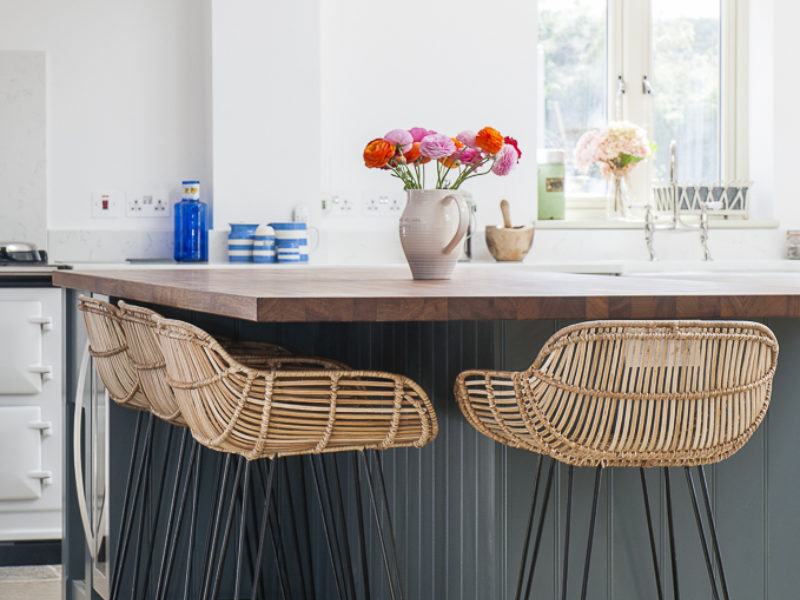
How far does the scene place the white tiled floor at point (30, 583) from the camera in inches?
123

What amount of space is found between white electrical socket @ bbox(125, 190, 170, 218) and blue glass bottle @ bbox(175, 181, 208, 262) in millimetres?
130

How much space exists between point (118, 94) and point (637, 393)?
125 inches

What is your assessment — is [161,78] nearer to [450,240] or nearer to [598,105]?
[598,105]

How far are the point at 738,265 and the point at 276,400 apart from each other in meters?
3.08

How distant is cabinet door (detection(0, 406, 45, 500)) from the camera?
11.1 ft

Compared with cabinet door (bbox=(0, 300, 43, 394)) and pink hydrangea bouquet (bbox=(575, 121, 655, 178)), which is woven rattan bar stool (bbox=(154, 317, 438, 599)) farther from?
pink hydrangea bouquet (bbox=(575, 121, 655, 178))

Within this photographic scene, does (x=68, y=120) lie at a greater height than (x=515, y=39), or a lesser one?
lesser

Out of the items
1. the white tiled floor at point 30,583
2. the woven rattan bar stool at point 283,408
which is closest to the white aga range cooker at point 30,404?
the white tiled floor at point 30,583

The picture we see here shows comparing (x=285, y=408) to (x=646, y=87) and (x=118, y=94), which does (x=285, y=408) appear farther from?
(x=646, y=87)

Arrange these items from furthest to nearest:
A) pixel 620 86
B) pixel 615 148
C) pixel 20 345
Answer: pixel 620 86
pixel 615 148
pixel 20 345

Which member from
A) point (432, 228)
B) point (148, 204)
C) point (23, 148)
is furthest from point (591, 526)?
point (23, 148)

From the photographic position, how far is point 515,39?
427 cm

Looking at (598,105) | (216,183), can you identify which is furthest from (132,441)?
(598,105)

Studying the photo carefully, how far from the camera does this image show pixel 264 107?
3883mm
